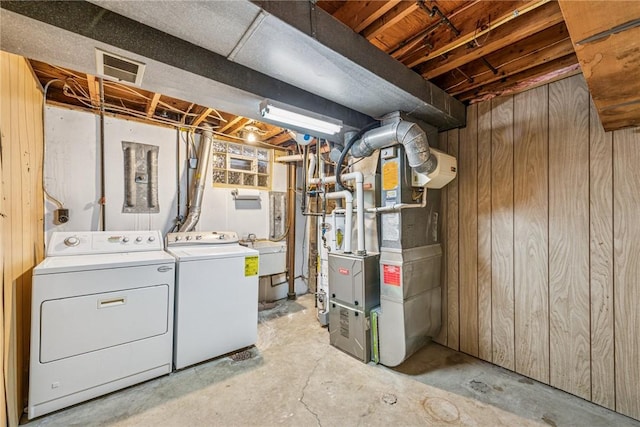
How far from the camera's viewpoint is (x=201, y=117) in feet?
10.4

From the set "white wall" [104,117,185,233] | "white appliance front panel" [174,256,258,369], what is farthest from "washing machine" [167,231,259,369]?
"white wall" [104,117,185,233]

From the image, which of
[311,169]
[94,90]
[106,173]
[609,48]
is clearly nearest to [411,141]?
[609,48]

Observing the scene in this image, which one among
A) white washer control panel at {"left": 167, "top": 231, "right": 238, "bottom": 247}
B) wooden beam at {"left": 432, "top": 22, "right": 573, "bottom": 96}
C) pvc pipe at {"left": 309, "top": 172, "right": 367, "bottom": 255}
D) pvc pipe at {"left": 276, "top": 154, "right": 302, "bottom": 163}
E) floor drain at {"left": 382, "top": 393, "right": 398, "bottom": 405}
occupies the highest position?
wooden beam at {"left": 432, "top": 22, "right": 573, "bottom": 96}

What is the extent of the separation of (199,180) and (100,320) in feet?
6.03

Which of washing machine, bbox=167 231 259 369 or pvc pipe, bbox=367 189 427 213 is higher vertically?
pvc pipe, bbox=367 189 427 213

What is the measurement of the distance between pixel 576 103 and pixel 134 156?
4.24 m

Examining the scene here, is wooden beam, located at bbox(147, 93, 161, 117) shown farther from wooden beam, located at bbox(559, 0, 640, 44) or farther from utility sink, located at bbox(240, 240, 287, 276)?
wooden beam, located at bbox(559, 0, 640, 44)

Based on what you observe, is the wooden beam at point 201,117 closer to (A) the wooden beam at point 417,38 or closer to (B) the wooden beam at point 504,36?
(A) the wooden beam at point 417,38

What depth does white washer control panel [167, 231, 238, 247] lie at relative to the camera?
3053 millimetres

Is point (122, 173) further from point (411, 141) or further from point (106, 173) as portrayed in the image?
point (411, 141)

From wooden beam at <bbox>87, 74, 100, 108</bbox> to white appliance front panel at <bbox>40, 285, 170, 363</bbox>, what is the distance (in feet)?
6.17

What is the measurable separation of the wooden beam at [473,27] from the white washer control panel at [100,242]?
116 inches

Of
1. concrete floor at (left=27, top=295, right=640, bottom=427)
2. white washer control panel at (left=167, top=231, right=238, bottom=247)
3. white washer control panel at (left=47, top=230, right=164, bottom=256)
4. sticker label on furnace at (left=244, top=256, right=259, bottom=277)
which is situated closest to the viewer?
concrete floor at (left=27, top=295, right=640, bottom=427)

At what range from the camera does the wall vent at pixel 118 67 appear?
1.38 metres
